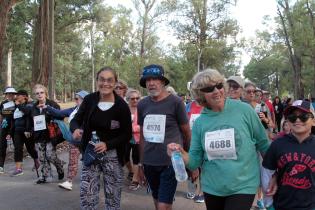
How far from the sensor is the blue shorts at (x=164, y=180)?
4270 millimetres

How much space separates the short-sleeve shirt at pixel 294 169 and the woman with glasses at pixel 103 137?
1.70 meters

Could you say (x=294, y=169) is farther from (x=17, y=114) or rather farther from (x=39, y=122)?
(x=17, y=114)

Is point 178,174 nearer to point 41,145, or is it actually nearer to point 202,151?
point 202,151

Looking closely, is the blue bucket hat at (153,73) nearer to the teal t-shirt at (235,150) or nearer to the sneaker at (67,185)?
the teal t-shirt at (235,150)

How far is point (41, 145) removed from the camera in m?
8.20

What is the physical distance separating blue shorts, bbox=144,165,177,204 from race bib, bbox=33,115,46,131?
4.19m

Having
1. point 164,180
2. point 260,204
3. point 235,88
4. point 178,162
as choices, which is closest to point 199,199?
point 260,204

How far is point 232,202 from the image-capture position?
3.24 m

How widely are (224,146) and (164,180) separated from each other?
1.23 metres

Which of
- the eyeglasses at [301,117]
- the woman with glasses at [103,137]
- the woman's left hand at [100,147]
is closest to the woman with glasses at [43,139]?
the woman with glasses at [103,137]

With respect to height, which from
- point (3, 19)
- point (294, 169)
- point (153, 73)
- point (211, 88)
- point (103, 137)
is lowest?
point (294, 169)

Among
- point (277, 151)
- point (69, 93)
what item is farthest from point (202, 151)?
point (69, 93)

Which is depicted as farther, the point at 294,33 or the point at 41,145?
the point at 294,33

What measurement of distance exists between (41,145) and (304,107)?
5.81m
